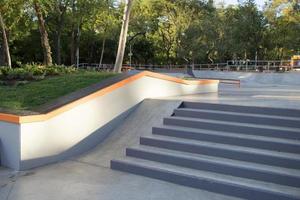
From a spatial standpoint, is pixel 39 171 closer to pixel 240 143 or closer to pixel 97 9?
pixel 240 143

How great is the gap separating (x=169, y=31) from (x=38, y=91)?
1776 inches

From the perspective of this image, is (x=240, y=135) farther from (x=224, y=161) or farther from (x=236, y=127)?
(x=224, y=161)

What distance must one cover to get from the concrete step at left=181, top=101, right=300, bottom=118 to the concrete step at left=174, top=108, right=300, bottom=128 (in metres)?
0.15

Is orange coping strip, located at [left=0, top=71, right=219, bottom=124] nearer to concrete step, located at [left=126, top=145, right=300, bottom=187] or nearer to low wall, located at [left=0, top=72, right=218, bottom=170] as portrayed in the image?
low wall, located at [left=0, top=72, right=218, bottom=170]

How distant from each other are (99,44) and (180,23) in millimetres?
14781

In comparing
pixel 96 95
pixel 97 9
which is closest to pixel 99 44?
pixel 97 9

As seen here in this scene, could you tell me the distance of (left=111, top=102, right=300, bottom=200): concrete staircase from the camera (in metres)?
5.44

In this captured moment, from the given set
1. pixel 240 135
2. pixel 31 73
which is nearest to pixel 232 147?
pixel 240 135

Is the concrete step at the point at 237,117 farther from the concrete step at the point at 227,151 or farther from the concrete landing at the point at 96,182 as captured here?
the concrete step at the point at 227,151

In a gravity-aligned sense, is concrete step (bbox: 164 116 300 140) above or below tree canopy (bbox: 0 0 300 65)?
below

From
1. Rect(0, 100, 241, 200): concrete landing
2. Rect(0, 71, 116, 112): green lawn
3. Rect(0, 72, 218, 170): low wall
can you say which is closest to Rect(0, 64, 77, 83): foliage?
Rect(0, 71, 116, 112): green lawn

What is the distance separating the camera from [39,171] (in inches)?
263

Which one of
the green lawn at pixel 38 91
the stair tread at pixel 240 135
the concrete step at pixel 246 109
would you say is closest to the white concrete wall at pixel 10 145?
Answer: the green lawn at pixel 38 91

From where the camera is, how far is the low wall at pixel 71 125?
677 centimetres
